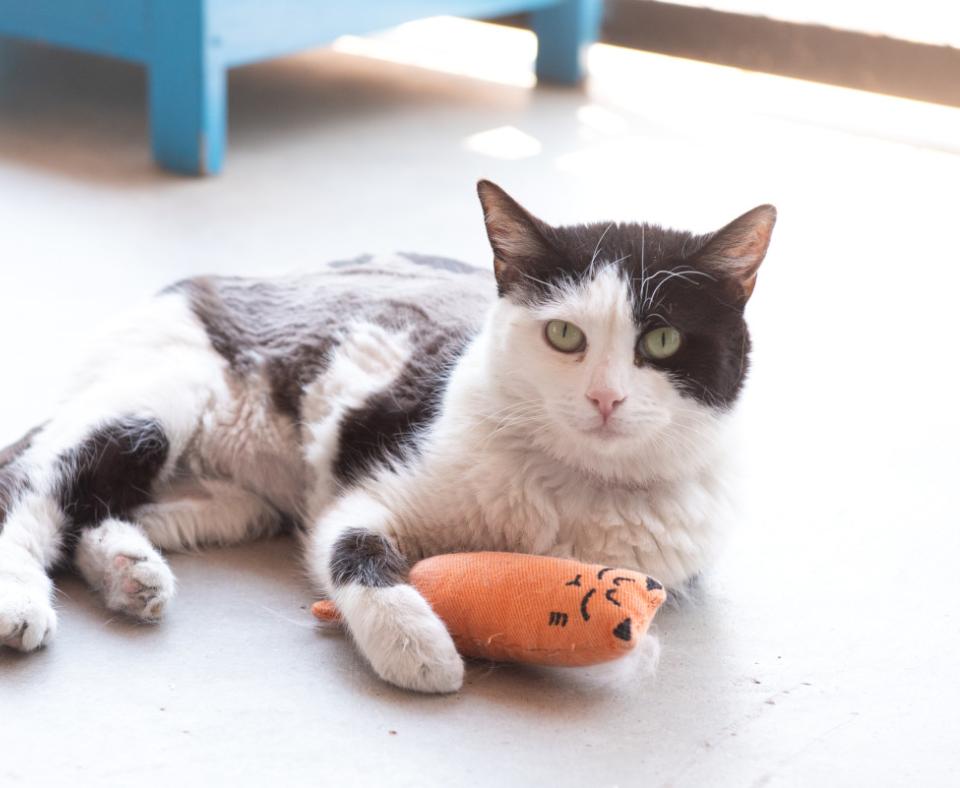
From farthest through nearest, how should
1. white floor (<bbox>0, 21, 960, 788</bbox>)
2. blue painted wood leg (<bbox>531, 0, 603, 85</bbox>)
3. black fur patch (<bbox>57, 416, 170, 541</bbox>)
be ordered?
blue painted wood leg (<bbox>531, 0, 603, 85</bbox>)
black fur patch (<bbox>57, 416, 170, 541</bbox>)
white floor (<bbox>0, 21, 960, 788</bbox>)

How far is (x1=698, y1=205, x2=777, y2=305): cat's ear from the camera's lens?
1.78 metres

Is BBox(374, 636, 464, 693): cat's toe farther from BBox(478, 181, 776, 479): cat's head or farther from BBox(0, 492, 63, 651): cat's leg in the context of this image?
BBox(0, 492, 63, 651): cat's leg

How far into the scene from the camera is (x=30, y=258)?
11.1ft

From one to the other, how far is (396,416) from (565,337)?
0.37 metres

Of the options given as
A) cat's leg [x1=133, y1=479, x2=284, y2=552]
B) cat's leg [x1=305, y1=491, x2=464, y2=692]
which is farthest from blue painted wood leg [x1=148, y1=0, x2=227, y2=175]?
cat's leg [x1=305, y1=491, x2=464, y2=692]

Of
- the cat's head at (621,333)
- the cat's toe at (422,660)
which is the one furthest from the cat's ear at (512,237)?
the cat's toe at (422,660)

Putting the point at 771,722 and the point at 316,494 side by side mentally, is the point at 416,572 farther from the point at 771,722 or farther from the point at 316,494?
the point at 771,722

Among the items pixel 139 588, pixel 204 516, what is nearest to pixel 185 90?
pixel 204 516

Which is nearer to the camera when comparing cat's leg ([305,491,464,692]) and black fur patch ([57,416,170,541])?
cat's leg ([305,491,464,692])

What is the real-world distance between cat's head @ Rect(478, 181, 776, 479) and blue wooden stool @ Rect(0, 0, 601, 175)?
2422mm

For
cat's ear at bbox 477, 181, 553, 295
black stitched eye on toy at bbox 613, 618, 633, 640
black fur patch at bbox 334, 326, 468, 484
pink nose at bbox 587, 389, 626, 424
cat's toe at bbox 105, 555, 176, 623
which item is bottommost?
cat's toe at bbox 105, 555, 176, 623

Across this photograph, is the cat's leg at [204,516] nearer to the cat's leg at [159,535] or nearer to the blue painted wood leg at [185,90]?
the cat's leg at [159,535]

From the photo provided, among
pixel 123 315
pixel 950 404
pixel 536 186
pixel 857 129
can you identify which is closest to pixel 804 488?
pixel 950 404

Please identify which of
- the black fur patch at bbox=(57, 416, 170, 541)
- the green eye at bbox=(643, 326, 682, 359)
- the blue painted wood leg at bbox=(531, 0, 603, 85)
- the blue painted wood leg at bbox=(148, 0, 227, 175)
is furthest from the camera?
the blue painted wood leg at bbox=(531, 0, 603, 85)
